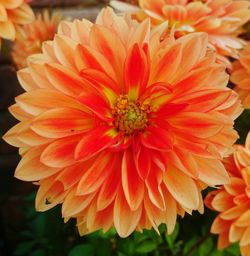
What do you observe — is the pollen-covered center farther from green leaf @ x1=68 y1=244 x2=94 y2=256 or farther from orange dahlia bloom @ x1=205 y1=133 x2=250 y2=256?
green leaf @ x1=68 y1=244 x2=94 y2=256

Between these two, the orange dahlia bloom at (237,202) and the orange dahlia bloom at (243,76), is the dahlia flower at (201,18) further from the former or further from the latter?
the orange dahlia bloom at (237,202)

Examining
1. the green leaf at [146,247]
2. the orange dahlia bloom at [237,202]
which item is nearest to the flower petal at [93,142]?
the orange dahlia bloom at [237,202]

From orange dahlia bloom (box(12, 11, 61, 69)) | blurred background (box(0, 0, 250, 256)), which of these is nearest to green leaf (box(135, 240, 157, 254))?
blurred background (box(0, 0, 250, 256))

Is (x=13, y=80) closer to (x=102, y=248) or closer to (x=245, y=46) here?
(x=102, y=248)

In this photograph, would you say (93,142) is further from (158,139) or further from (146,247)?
(146,247)

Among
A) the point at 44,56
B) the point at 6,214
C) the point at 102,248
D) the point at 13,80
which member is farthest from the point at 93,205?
the point at 6,214

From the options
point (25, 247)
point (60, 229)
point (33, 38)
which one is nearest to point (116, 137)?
point (33, 38)
